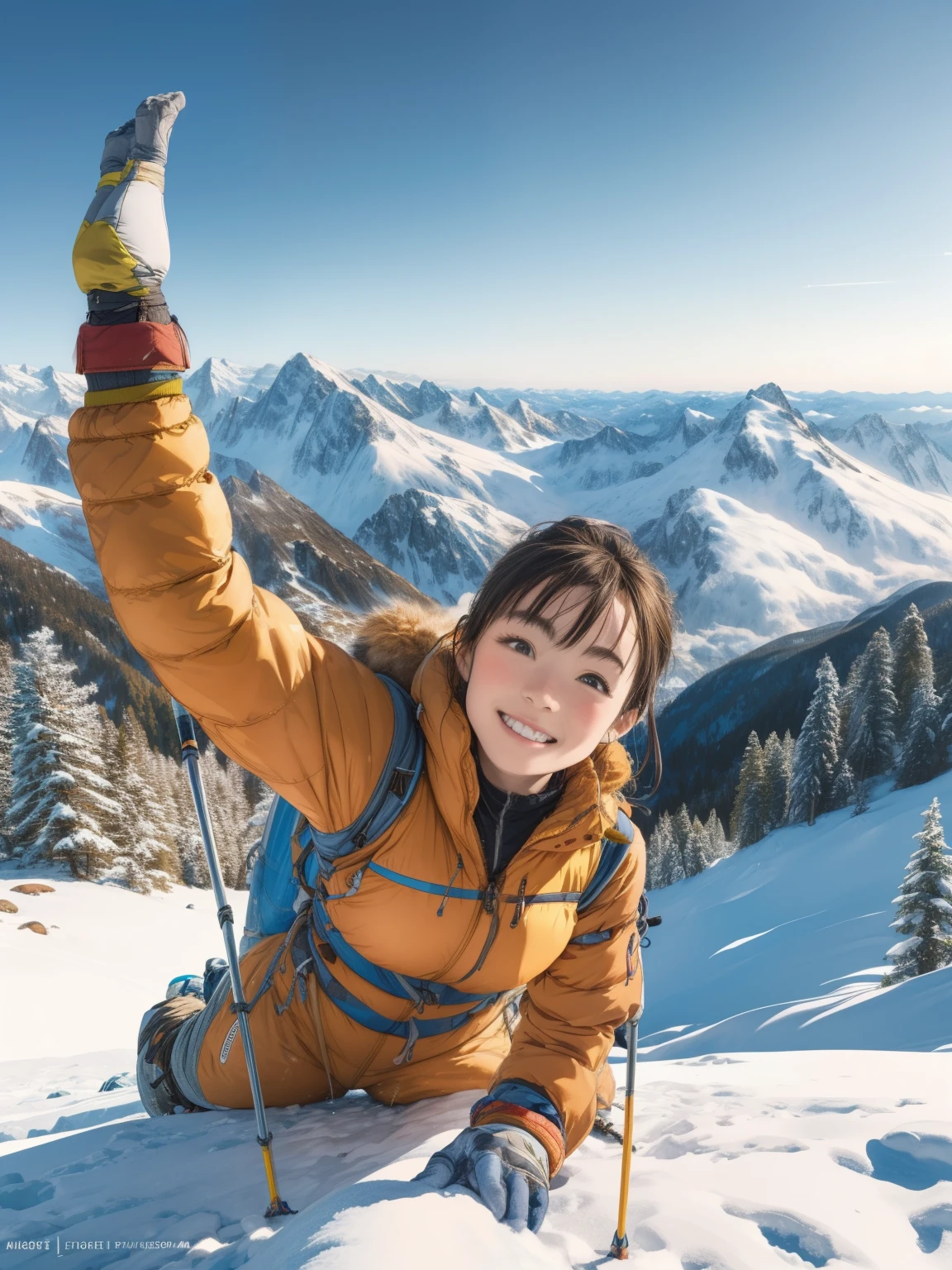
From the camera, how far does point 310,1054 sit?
341 cm

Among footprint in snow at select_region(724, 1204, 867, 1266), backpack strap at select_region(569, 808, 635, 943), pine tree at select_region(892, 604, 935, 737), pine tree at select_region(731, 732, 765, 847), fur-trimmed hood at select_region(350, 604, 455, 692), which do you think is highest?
fur-trimmed hood at select_region(350, 604, 455, 692)

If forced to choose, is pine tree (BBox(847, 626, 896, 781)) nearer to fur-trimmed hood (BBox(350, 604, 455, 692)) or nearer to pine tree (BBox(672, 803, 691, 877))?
pine tree (BBox(672, 803, 691, 877))

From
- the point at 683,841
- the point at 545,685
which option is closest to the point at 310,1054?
the point at 545,685

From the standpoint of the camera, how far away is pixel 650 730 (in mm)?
3180

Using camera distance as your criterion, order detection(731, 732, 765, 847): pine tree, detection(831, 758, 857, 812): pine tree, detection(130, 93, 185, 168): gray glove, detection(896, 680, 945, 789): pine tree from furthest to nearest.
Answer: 1. detection(731, 732, 765, 847): pine tree
2. detection(831, 758, 857, 812): pine tree
3. detection(896, 680, 945, 789): pine tree
4. detection(130, 93, 185, 168): gray glove

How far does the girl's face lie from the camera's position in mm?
2508

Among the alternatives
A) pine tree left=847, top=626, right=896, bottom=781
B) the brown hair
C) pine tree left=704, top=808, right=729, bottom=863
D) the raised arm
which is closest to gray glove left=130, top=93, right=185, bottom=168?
the raised arm

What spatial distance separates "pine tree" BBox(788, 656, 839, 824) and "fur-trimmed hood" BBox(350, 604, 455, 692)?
42005mm

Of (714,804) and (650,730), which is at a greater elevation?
(650,730)

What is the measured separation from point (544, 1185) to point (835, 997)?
47.9 ft

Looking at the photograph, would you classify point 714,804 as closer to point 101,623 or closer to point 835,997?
point 835,997

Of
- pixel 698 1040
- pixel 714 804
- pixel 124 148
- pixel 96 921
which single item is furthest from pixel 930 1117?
pixel 714 804

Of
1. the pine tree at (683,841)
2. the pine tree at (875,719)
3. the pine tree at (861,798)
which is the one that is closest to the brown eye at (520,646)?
the pine tree at (861,798)

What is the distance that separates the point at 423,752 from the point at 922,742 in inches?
1689
